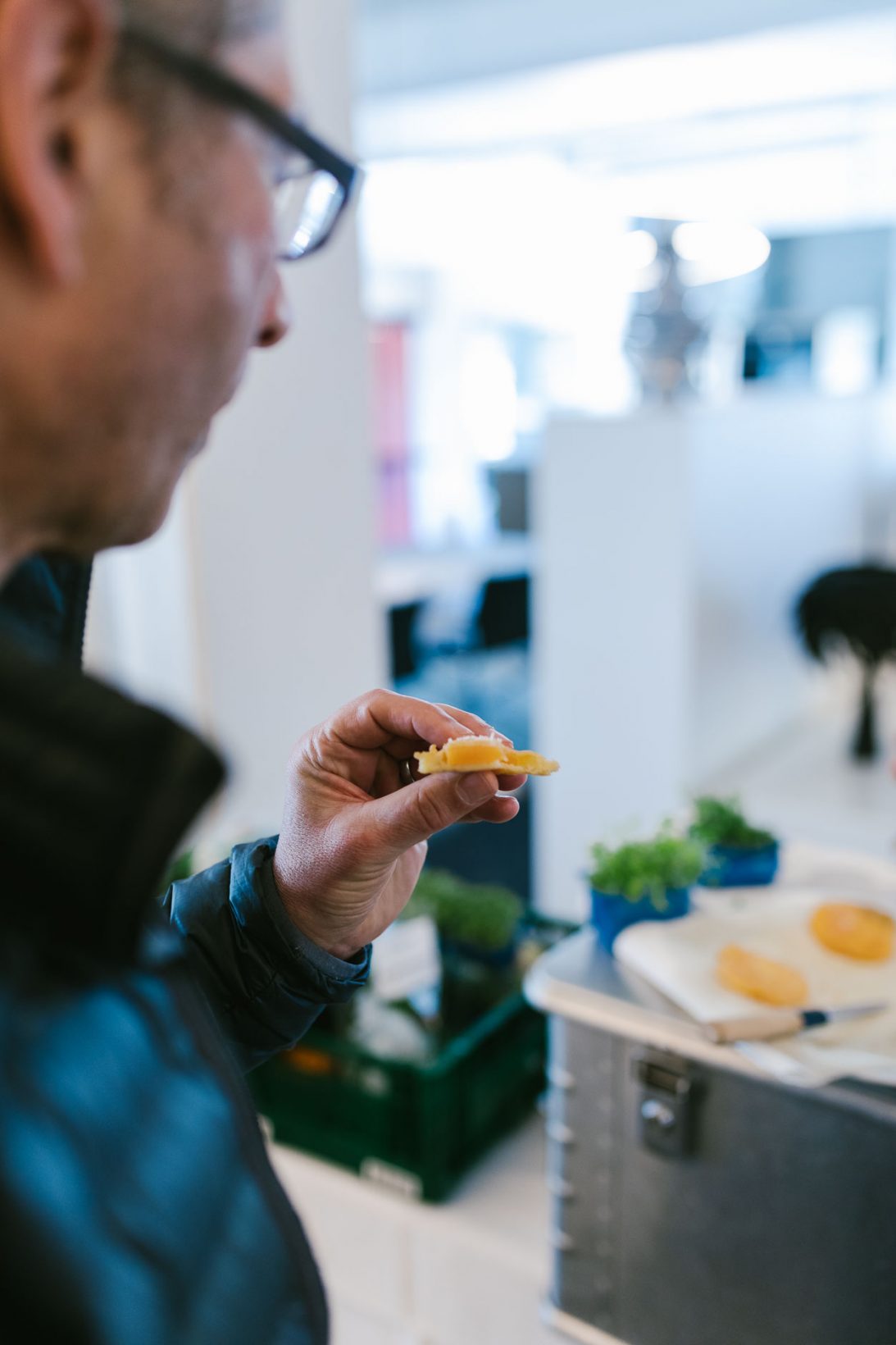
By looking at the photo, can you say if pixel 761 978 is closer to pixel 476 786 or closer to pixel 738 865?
pixel 738 865

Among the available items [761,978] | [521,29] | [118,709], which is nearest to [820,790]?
[761,978]

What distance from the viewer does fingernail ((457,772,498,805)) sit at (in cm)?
67

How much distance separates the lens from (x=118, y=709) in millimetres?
424

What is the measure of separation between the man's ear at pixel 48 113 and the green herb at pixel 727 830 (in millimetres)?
967

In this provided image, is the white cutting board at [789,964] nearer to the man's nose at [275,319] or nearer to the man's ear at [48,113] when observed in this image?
the man's nose at [275,319]

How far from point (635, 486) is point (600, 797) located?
0.82 m

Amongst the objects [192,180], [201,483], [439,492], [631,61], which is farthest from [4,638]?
[439,492]

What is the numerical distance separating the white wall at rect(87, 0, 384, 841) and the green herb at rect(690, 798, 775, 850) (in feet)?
3.21

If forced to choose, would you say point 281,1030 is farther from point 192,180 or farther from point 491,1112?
point 491,1112

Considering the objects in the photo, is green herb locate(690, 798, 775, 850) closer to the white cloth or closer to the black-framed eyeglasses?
the white cloth

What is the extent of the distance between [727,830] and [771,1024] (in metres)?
0.33

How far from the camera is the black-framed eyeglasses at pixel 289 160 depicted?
0.43 m

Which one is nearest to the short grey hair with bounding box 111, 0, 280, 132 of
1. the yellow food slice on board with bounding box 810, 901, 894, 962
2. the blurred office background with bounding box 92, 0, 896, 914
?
the blurred office background with bounding box 92, 0, 896, 914

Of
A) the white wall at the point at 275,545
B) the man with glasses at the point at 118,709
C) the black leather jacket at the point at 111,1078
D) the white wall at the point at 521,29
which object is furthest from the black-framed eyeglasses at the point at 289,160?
the white wall at the point at 521,29
